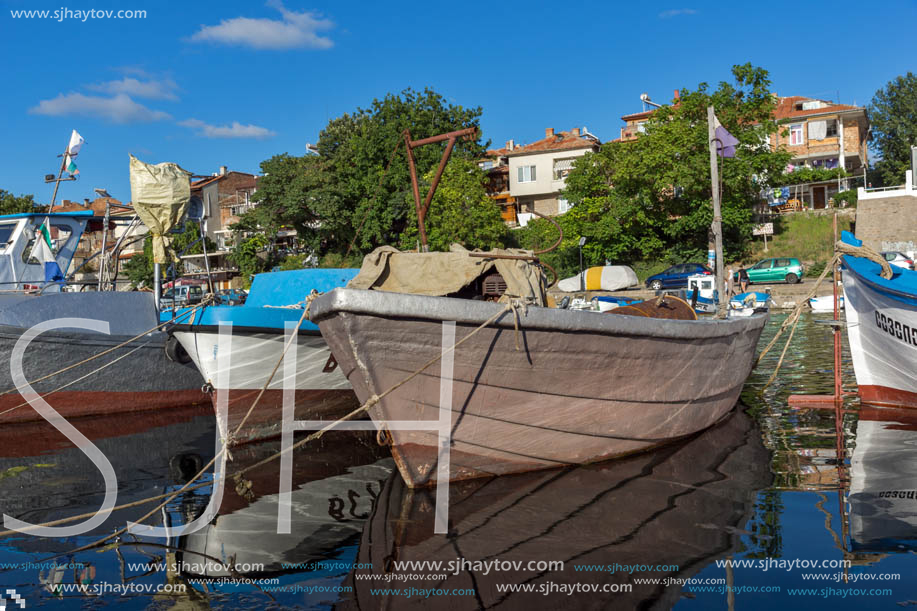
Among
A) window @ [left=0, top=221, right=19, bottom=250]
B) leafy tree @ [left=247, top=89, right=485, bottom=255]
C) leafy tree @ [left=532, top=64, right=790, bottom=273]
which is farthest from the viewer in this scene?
leafy tree @ [left=247, top=89, right=485, bottom=255]

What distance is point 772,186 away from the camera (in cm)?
3344

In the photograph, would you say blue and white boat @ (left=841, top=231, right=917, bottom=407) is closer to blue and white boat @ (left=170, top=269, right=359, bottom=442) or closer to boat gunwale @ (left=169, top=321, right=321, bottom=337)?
blue and white boat @ (left=170, top=269, right=359, bottom=442)

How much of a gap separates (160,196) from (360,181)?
29991 mm

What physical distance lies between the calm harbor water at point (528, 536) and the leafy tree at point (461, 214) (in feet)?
88.7

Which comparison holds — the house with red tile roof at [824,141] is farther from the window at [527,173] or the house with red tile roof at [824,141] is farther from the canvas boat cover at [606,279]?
the canvas boat cover at [606,279]

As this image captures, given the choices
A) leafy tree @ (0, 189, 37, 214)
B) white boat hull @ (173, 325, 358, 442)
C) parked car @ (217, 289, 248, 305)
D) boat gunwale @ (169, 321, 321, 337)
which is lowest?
white boat hull @ (173, 325, 358, 442)

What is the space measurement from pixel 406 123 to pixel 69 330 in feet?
101

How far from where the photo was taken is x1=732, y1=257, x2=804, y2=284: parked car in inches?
1134

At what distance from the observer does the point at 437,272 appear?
236 inches

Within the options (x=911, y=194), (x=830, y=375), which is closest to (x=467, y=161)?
(x=911, y=194)

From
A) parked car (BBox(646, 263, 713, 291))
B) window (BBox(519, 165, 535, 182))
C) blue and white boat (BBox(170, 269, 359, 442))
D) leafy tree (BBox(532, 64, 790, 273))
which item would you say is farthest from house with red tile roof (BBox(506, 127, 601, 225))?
blue and white boat (BBox(170, 269, 359, 442))

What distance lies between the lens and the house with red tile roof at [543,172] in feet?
147

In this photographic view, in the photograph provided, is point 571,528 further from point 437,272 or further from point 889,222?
point 889,222

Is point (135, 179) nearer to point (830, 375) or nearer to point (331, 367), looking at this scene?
point (331, 367)
